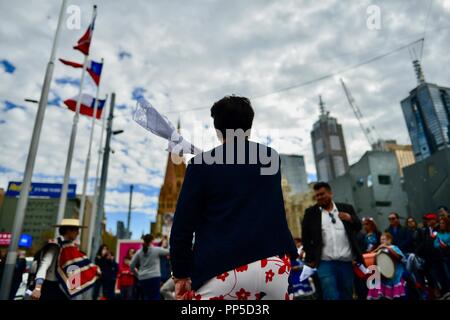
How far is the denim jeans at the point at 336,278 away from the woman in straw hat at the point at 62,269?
3.67 m

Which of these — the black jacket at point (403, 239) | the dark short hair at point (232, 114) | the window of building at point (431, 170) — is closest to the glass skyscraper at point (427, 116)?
the window of building at point (431, 170)

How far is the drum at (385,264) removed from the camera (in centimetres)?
622

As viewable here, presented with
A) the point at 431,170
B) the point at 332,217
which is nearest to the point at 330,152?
the point at 431,170

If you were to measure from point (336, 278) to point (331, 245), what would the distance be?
0.45m

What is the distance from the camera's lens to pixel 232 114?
6.34 feet

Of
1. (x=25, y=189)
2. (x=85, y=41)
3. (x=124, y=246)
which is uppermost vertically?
(x=85, y=41)

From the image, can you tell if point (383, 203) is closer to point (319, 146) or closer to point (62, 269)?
point (62, 269)

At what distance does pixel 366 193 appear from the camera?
41.8 m

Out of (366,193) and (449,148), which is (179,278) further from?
(366,193)

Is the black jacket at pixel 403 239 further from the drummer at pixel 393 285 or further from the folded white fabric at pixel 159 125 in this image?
the folded white fabric at pixel 159 125

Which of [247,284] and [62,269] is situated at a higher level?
[62,269]

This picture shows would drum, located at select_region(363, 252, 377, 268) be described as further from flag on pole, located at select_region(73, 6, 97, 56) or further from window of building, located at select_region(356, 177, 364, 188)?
window of building, located at select_region(356, 177, 364, 188)

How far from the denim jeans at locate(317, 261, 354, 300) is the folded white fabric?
10.7ft
